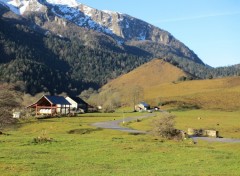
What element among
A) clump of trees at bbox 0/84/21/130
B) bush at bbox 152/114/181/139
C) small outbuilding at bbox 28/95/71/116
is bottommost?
bush at bbox 152/114/181/139

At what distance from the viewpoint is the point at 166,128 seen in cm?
6619

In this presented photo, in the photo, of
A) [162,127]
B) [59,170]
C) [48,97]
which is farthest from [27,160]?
[48,97]

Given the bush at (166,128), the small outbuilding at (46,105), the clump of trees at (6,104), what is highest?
the small outbuilding at (46,105)

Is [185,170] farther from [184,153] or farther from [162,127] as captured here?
[162,127]

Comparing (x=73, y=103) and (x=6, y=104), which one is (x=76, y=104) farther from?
(x=6, y=104)

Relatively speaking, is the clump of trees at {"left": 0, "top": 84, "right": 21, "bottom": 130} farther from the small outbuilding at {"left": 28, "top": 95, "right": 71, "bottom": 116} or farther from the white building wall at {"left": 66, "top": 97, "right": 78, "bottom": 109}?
the white building wall at {"left": 66, "top": 97, "right": 78, "bottom": 109}

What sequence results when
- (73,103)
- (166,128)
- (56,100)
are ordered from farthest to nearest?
(73,103) → (56,100) → (166,128)

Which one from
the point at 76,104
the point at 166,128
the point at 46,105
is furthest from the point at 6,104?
the point at 76,104

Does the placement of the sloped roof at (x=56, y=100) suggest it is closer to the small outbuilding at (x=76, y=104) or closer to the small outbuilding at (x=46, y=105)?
the small outbuilding at (x=46, y=105)

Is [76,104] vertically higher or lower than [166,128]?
higher

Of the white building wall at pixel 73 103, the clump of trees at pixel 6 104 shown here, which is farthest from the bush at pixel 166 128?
the white building wall at pixel 73 103

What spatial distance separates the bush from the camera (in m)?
65.5

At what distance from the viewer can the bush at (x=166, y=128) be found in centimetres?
6550

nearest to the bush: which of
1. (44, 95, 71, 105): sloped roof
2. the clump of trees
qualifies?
the clump of trees
